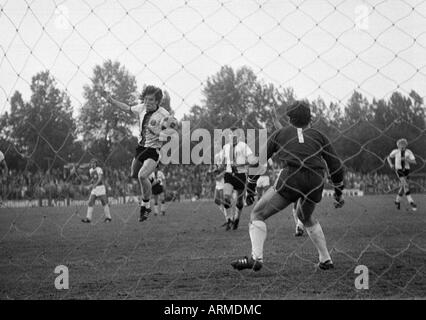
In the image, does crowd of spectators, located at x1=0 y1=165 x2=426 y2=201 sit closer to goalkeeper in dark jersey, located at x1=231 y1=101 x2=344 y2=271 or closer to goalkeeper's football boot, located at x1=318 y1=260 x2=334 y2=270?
goalkeeper's football boot, located at x1=318 y1=260 x2=334 y2=270

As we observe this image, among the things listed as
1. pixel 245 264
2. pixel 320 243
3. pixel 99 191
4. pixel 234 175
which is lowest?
pixel 245 264

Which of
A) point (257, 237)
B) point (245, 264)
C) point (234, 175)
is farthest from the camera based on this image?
point (234, 175)

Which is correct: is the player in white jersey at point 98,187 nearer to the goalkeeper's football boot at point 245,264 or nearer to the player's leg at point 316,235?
the player's leg at point 316,235

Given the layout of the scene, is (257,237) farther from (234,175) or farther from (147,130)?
(234,175)

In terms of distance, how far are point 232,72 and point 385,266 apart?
8.91ft

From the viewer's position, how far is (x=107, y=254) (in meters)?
6.63

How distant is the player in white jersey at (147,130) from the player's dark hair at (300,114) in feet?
6.20

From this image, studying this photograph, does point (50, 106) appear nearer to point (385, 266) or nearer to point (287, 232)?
point (287, 232)

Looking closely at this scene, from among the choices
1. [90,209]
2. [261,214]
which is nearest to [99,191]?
[90,209]

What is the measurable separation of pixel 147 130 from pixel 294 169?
2.75m

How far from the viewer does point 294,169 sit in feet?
15.4

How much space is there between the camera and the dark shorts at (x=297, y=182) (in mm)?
4629

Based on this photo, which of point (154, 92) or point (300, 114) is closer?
point (300, 114)
